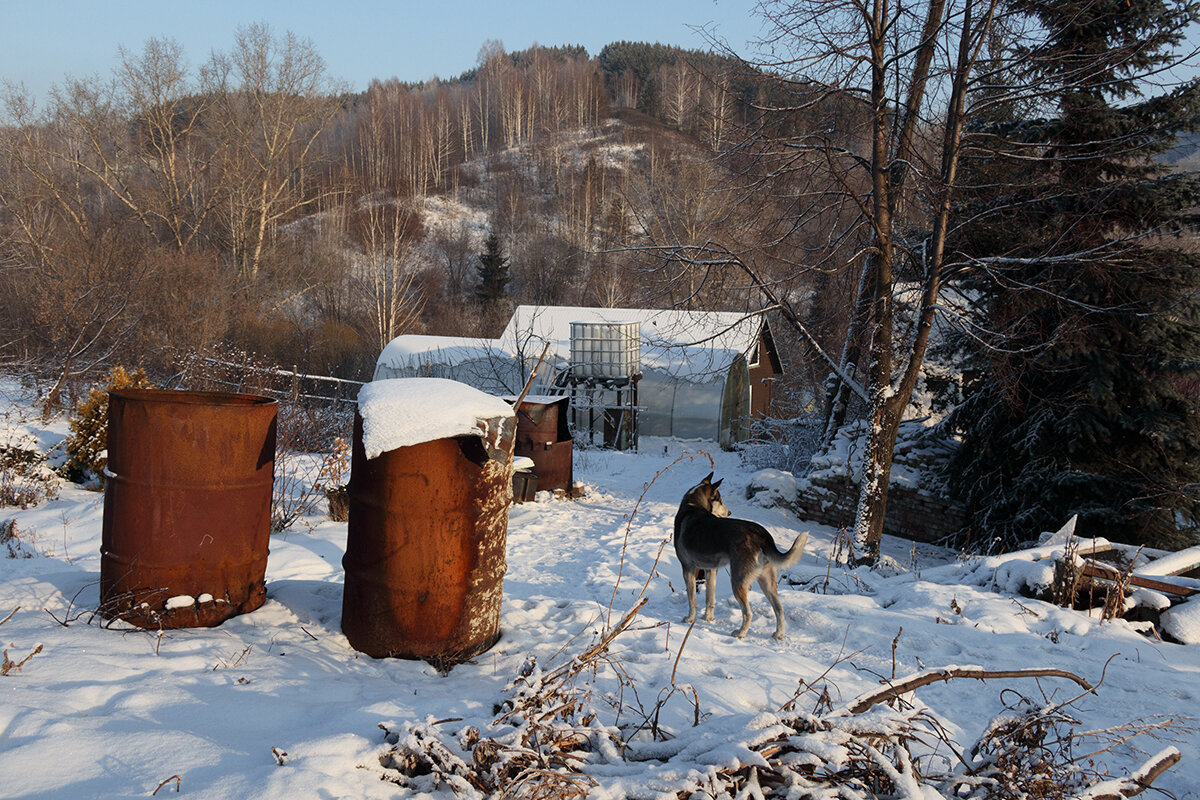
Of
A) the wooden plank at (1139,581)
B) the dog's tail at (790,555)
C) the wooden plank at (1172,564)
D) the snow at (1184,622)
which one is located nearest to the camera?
the dog's tail at (790,555)

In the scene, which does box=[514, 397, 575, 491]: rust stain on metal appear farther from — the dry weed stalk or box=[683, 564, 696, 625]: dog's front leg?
the dry weed stalk

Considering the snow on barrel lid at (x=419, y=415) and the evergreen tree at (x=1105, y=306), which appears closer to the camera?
the snow on barrel lid at (x=419, y=415)

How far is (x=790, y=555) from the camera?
468cm

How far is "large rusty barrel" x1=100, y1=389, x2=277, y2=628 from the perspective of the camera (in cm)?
383

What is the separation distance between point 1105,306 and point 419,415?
1003cm

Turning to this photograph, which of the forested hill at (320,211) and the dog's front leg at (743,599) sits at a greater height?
the forested hill at (320,211)

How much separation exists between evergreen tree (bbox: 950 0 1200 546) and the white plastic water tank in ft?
37.0

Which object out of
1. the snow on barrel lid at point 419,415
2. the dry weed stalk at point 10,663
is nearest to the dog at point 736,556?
the snow on barrel lid at point 419,415

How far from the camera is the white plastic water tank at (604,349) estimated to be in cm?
2055

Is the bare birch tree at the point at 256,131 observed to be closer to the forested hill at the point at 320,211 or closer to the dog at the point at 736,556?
the forested hill at the point at 320,211

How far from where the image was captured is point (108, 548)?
12.9 feet

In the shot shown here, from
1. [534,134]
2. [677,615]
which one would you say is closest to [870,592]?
[677,615]

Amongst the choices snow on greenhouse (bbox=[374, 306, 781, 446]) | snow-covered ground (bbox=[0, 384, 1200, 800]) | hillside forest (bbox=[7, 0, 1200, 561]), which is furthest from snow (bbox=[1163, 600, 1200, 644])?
snow on greenhouse (bbox=[374, 306, 781, 446])

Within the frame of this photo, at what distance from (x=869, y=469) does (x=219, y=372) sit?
1343cm
